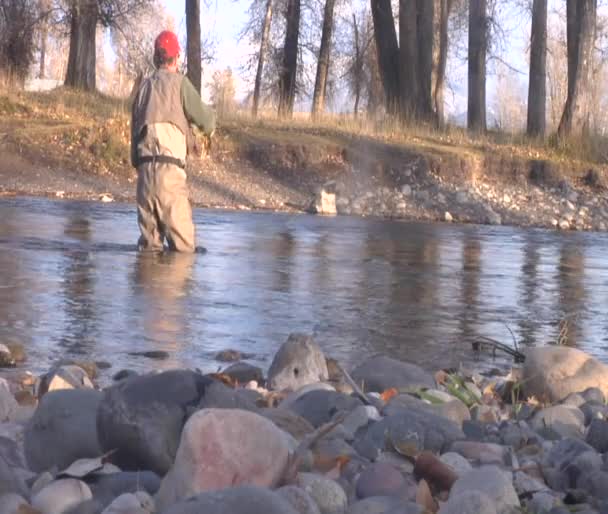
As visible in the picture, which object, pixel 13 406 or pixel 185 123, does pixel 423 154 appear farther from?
pixel 13 406

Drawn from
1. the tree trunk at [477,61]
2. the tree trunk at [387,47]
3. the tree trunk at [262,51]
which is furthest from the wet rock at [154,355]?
the tree trunk at [262,51]

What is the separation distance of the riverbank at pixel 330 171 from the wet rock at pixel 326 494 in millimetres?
15967

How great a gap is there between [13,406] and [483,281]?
20.0ft

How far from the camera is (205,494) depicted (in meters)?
2.91

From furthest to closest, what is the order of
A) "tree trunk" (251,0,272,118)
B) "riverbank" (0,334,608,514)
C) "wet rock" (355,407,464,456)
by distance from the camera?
1. "tree trunk" (251,0,272,118)
2. "wet rock" (355,407,464,456)
3. "riverbank" (0,334,608,514)

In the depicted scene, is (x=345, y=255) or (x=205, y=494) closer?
(x=205, y=494)

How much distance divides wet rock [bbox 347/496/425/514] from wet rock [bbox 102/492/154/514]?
502 millimetres

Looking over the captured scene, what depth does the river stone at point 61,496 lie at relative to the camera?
10.3ft

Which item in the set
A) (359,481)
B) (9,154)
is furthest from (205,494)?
(9,154)

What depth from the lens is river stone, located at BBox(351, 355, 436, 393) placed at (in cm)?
534

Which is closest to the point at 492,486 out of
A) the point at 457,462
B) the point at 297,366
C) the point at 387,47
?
the point at 457,462

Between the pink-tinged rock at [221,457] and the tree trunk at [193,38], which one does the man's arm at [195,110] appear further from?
the tree trunk at [193,38]

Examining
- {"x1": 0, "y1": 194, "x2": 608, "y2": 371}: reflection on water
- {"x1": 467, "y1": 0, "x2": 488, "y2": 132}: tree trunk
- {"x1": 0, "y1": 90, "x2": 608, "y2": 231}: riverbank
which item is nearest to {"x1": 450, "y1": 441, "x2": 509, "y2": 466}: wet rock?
{"x1": 0, "y1": 194, "x2": 608, "y2": 371}: reflection on water

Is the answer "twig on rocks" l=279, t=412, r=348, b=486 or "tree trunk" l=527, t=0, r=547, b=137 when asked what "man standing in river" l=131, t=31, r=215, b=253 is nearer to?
"twig on rocks" l=279, t=412, r=348, b=486
